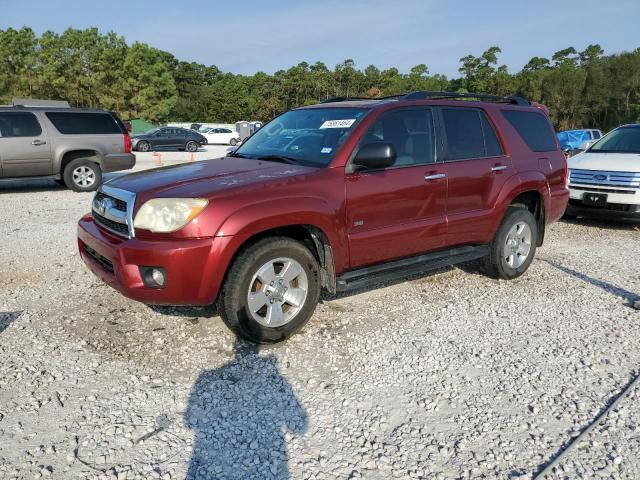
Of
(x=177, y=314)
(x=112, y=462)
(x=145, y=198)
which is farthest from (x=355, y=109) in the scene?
(x=112, y=462)

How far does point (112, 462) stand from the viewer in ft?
8.22

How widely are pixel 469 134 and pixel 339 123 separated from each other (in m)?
1.42

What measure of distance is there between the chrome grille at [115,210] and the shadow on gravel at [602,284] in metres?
4.48

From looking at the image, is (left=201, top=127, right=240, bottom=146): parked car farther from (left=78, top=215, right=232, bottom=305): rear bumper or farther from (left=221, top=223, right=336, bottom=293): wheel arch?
(left=78, top=215, right=232, bottom=305): rear bumper

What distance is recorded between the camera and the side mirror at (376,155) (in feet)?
12.6

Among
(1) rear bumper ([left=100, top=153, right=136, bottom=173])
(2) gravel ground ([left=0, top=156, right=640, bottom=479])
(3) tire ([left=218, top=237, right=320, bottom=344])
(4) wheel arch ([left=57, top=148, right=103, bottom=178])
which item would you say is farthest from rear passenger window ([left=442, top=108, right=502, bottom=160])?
(4) wheel arch ([left=57, top=148, right=103, bottom=178])

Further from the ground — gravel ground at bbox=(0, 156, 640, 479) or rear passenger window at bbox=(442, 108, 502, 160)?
rear passenger window at bbox=(442, 108, 502, 160)

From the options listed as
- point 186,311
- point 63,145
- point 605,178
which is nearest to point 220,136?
point 63,145

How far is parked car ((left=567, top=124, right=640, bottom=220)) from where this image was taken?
24.7 feet

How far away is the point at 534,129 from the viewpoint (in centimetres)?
561

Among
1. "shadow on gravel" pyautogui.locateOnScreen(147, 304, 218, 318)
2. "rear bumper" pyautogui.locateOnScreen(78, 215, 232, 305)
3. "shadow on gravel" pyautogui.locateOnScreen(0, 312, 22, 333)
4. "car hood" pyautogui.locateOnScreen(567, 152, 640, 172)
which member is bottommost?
"shadow on gravel" pyautogui.locateOnScreen(147, 304, 218, 318)

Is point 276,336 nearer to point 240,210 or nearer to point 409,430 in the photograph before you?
point 240,210

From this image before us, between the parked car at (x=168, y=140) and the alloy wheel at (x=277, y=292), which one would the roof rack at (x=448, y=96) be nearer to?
the alloy wheel at (x=277, y=292)

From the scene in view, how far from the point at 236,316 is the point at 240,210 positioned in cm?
75
